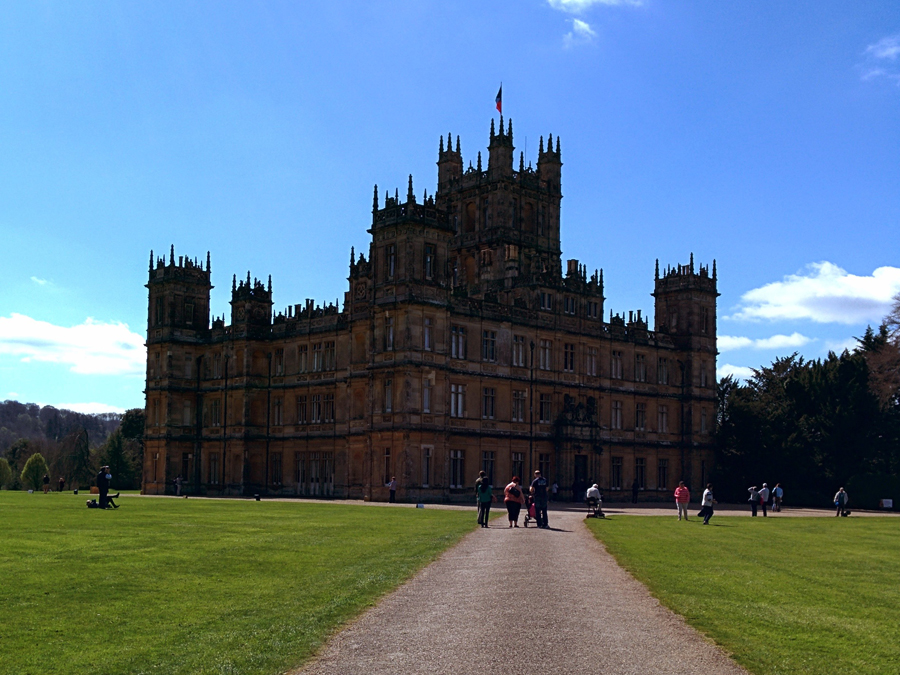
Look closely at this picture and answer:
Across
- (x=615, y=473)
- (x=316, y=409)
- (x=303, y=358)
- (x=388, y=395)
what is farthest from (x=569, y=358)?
(x=303, y=358)

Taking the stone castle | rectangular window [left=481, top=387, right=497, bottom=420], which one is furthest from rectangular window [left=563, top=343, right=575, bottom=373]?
rectangular window [left=481, top=387, right=497, bottom=420]

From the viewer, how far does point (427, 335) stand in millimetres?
60188

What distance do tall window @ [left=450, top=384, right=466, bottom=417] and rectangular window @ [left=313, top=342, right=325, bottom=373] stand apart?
1171cm

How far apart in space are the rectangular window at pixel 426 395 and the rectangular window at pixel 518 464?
8502 millimetres

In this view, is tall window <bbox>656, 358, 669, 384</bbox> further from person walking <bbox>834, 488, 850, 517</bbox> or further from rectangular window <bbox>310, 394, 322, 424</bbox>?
rectangular window <bbox>310, 394, 322, 424</bbox>

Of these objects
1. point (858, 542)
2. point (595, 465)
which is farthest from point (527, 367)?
point (858, 542)

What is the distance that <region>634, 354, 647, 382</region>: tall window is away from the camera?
7506 cm

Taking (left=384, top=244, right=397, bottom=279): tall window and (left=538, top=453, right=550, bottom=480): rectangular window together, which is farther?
(left=538, top=453, right=550, bottom=480): rectangular window

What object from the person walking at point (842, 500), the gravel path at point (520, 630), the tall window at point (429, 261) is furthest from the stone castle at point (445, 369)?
the gravel path at point (520, 630)

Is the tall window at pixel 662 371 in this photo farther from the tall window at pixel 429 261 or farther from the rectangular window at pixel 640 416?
the tall window at pixel 429 261

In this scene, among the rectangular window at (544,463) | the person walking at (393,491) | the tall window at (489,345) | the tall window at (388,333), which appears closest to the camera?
the person walking at (393,491)

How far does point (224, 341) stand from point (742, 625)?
6512 centimetres

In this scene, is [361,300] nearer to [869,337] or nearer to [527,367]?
[527,367]

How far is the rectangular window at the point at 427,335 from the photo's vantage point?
59906 millimetres
